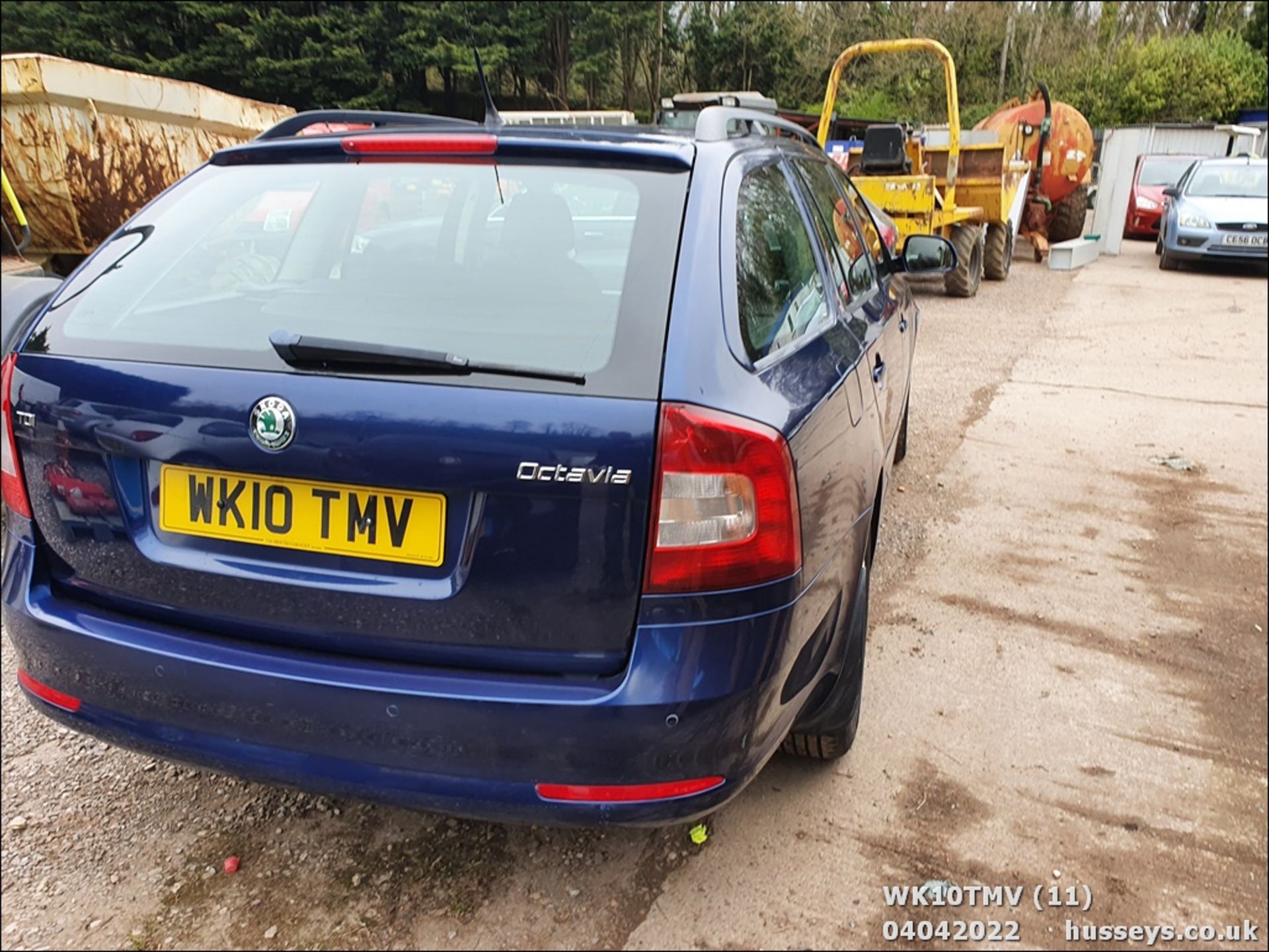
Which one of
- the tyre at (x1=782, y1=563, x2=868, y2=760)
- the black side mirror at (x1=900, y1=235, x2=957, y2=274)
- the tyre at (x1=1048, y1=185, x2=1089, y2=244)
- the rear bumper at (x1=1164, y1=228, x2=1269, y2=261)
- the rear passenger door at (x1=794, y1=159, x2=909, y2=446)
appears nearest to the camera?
the tyre at (x1=782, y1=563, x2=868, y2=760)

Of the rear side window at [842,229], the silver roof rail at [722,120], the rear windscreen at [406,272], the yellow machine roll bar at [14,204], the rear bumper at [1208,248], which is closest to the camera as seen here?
the rear windscreen at [406,272]

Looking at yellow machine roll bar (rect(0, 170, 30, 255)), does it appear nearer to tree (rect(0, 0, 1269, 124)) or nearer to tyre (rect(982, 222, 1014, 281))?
tyre (rect(982, 222, 1014, 281))

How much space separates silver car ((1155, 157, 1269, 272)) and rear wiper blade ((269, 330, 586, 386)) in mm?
13892

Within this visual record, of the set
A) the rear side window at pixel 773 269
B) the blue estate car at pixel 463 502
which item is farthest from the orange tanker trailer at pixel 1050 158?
the blue estate car at pixel 463 502

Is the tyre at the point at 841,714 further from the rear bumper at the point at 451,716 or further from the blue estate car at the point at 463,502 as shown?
the rear bumper at the point at 451,716

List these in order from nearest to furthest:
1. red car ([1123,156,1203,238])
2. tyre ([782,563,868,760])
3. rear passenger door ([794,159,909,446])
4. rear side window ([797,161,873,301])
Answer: tyre ([782,563,868,760]) < rear passenger door ([794,159,909,446]) < rear side window ([797,161,873,301]) < red car ([1123,156,1203,238])

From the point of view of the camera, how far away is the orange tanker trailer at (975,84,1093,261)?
1380 centimetres

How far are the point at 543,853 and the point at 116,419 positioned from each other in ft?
4.52

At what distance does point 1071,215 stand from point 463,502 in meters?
16.7

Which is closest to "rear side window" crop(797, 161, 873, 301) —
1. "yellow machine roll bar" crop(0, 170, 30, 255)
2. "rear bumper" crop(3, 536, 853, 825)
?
"rear bumper" crop(3, 536, 853, 825)

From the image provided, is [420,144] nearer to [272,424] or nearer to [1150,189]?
[272,424]

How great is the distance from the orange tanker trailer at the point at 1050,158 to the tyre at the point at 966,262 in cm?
313

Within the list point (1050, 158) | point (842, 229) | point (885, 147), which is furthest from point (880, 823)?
point (1050, 158)

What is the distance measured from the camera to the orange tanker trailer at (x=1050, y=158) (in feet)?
45.3
